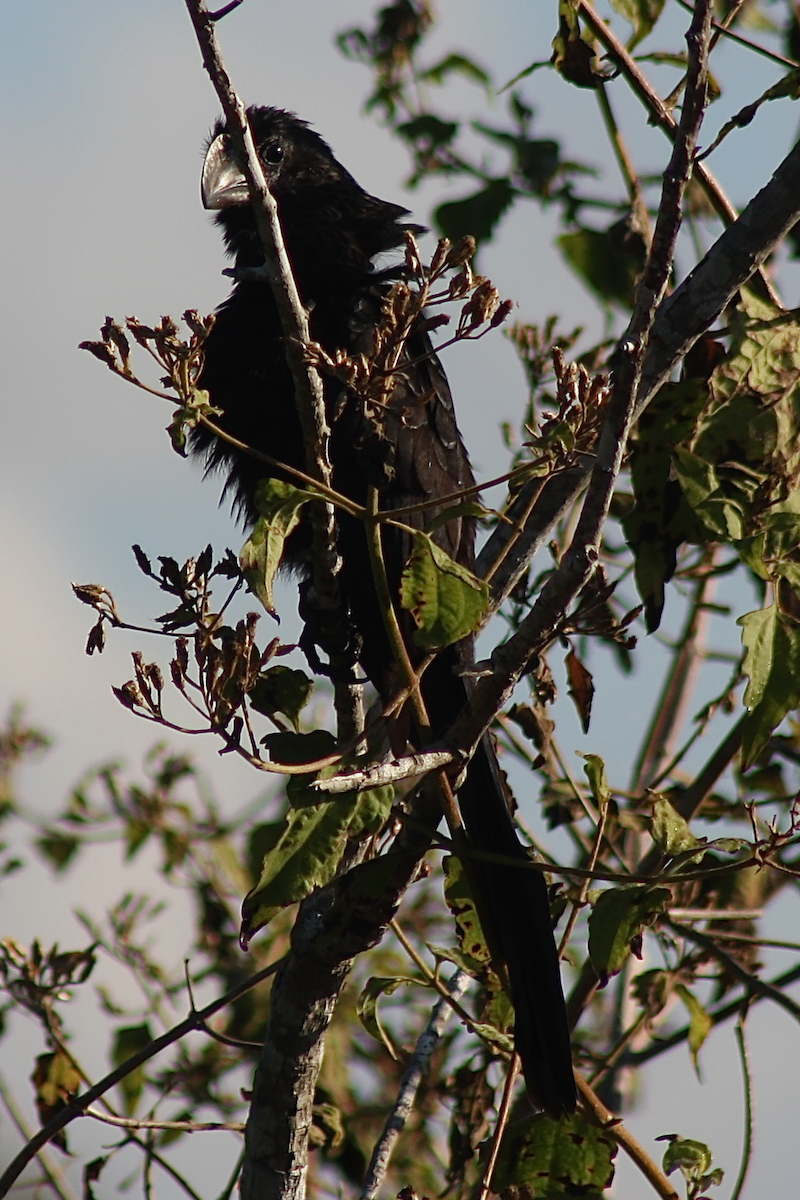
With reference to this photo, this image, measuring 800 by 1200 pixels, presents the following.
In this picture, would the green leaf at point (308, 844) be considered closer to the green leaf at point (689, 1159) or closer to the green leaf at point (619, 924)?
the green leaf at point (619, 924)

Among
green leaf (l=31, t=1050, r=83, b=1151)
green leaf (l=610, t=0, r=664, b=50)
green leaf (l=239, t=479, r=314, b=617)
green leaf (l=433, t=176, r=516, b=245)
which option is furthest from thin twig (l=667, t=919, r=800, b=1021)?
green leaf (l=433, t=176, r=516, b=245)

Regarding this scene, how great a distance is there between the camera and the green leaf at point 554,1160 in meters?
2.15

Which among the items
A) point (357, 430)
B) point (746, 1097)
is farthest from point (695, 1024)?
point (357, 430)

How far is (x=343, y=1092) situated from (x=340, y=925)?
1990 millimetres

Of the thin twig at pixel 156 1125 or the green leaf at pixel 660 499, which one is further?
the thin twig at pixel 156 1125

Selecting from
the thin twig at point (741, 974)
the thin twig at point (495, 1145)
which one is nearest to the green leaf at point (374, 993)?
the thin twig at point (495, 1145)

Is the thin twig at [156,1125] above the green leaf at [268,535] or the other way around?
the other way around

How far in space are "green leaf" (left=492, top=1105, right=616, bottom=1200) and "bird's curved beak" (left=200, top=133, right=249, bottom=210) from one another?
231cm

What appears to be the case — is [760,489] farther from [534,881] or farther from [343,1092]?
[343,1092]

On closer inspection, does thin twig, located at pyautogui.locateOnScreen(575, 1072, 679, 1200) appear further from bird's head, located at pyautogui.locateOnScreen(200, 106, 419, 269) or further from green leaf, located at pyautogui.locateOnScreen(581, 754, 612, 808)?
bird's head, located at pyautogui.locateOnScreen(200, 106, 419, 269)

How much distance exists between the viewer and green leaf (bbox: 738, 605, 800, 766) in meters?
1.79

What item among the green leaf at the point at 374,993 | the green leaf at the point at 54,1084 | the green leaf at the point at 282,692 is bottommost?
the green leaf at the point at 54,1084

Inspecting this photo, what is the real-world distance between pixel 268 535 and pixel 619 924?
68 cm

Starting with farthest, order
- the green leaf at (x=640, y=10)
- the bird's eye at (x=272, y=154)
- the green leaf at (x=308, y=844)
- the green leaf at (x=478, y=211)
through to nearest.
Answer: the bird's eye at (x=272, y=154) < the green leaf at (x=478, y=211) < the green leaf at (x=640, y=10) < the green leaf at (x=308, y=844)
